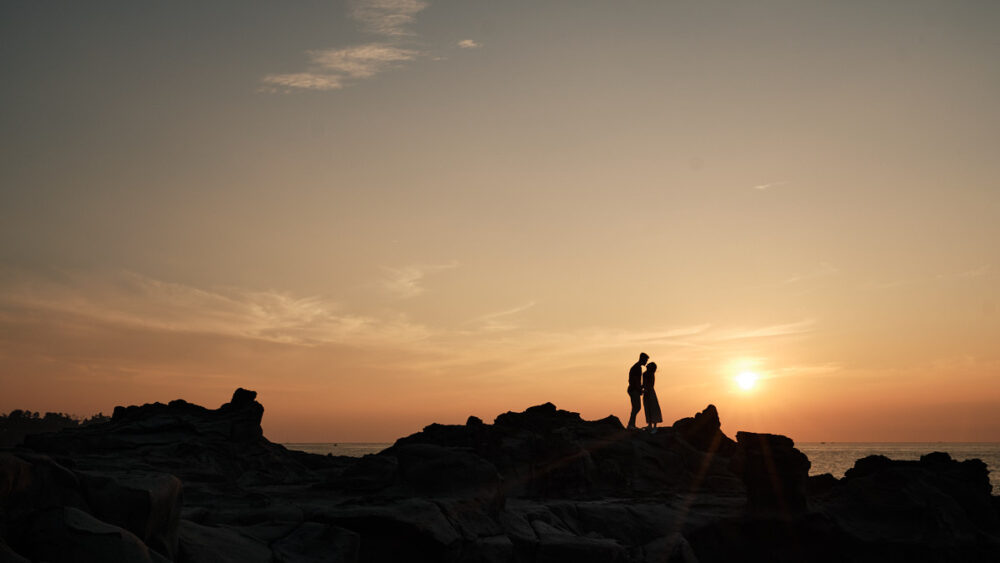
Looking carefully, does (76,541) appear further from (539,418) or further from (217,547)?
(539,418)

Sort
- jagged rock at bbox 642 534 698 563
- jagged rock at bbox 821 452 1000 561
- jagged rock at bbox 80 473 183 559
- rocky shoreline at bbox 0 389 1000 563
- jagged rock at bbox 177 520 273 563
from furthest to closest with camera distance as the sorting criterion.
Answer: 1. jagged rock at bbox 821 452 1000 561
2. jagged rock at bbox 642 534 698 563
3. jagged rock at bbox 177 520 273 563
4. rocky shoreline at bbox 0 389 1000 563
5. jagged rock at bbox 80 473 183 559

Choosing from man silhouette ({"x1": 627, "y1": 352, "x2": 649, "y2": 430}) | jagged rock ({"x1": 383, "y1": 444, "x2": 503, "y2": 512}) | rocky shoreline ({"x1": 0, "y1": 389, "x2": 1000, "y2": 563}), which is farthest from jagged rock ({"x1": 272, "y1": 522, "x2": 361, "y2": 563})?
man silhouette ({"x1": 627, "y1": 352, "x2": 649, "y2": 430})

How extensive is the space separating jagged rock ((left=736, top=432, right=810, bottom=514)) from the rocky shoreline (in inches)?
1.4

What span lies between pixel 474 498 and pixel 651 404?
37.7ft

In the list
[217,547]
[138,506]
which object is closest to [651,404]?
[217,547]

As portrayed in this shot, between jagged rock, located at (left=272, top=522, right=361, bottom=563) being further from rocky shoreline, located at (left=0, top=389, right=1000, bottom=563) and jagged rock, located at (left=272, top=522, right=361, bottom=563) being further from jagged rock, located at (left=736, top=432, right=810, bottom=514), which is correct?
jagged rock, located at (left=736, top=432, right=810, bottom=514)

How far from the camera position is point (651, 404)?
23.9m

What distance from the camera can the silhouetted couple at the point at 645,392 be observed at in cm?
2342

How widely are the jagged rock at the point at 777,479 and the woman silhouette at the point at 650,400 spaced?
673 cm

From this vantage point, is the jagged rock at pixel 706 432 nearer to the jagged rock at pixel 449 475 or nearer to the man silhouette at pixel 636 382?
the man silhouette at pixel 636 382

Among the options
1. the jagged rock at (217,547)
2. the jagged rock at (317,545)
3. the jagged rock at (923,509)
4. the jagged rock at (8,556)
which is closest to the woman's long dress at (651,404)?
the jagged rock at (923,509)

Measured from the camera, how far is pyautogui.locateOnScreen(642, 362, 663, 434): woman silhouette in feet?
76.7

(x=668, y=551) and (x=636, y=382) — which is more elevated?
(x=636, y=382)

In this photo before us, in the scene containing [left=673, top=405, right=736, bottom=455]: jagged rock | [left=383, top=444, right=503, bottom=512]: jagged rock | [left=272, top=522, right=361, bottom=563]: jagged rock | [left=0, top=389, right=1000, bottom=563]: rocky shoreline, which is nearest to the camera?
[left=0, top=389, right=1000, bottom=563]: rocky shoreline
